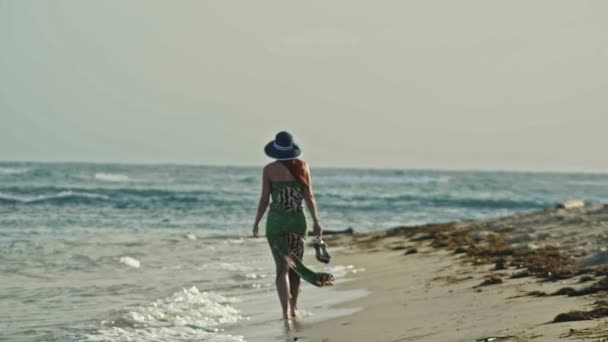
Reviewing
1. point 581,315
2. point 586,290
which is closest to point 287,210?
point 586,290

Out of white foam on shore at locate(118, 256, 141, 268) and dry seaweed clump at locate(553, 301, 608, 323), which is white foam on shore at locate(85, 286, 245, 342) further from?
white foam on shore at locate(118, 256, 141, 268)

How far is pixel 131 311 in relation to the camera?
10.3 m

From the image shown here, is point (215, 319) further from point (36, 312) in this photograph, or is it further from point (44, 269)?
point (44, 269)

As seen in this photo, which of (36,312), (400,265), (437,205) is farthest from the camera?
(437,205)

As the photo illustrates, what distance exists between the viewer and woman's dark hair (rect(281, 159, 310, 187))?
9.30m

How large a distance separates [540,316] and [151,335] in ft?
10.9

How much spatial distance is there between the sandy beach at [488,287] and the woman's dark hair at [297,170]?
1286 millimetres

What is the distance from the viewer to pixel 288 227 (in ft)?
30.9

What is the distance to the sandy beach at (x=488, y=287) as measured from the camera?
23.3 ft

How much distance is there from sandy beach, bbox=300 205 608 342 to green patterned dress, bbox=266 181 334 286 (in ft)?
1.83

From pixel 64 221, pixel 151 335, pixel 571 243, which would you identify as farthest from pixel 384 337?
pixel 64 221

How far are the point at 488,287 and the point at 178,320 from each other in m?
2.95

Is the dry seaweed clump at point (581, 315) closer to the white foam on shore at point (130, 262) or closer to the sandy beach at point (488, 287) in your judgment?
the sandy beach at point (488, 287)

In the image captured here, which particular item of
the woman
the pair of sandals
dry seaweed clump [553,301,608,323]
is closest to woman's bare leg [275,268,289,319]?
the woman
